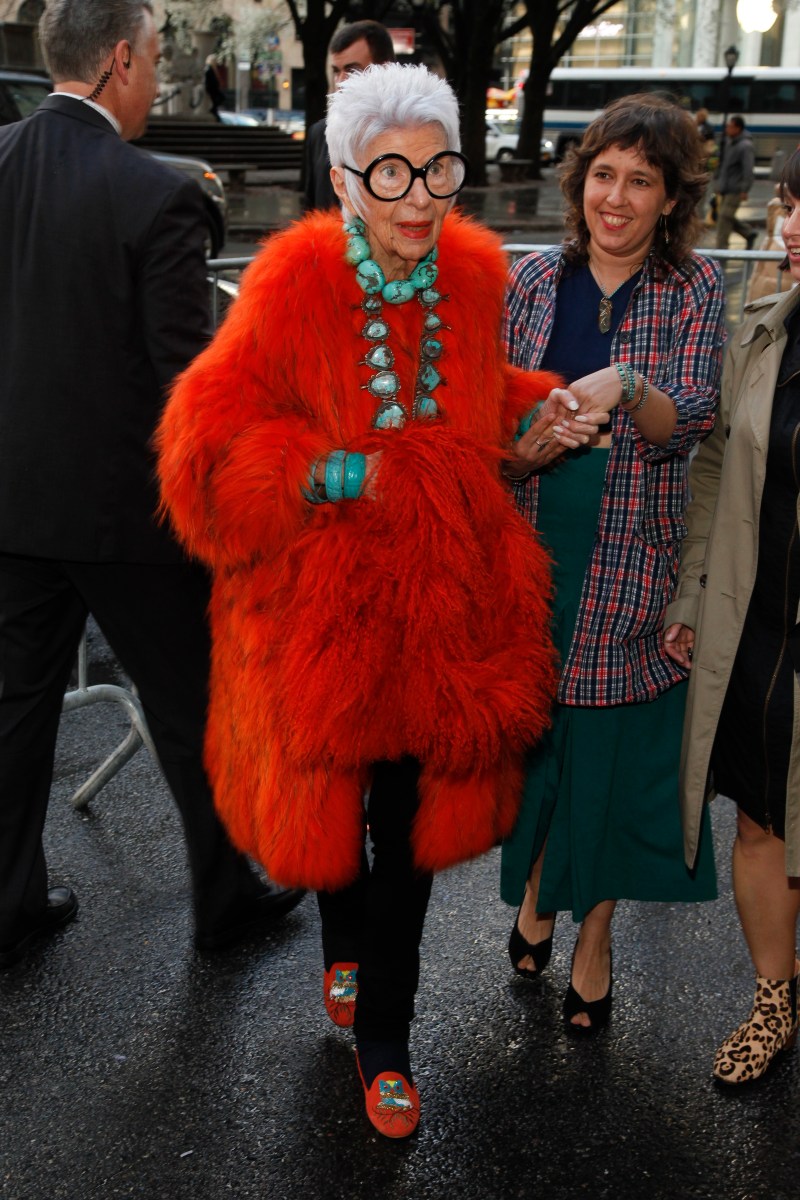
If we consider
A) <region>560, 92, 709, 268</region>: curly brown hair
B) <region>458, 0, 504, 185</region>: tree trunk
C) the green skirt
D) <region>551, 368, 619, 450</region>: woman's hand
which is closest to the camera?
<region>551, 368, 619, 450</region>: woman's hand

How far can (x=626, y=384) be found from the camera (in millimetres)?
2592

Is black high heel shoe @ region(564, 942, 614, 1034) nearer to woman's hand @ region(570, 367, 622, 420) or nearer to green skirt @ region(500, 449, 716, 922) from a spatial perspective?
green skirt @ region(500, 449, 716, 922)

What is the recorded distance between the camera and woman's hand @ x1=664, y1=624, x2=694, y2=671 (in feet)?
9.57

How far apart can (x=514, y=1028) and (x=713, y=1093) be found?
0.51 m

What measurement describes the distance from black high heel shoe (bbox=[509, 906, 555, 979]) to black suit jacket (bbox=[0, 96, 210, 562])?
1.44m

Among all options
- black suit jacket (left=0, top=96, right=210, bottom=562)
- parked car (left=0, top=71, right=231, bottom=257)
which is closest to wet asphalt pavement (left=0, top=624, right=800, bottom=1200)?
black suit jacket (left=0, top=96, right=210, bottom=562)

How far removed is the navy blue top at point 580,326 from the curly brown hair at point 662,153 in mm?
79

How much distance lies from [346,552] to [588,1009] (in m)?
1.47

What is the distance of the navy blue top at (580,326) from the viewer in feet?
9.37

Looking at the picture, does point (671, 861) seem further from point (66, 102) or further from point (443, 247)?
point (66, 102)

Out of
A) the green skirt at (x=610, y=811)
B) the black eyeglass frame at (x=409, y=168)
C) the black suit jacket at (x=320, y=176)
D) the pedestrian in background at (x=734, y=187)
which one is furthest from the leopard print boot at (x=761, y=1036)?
the pedestrian in background at (x=734, y=187)

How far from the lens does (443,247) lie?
2.57 m

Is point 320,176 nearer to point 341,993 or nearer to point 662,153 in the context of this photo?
point 662,153

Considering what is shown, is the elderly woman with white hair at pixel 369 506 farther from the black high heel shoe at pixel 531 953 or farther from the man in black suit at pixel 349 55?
the man in black suit at pixel 349 55
